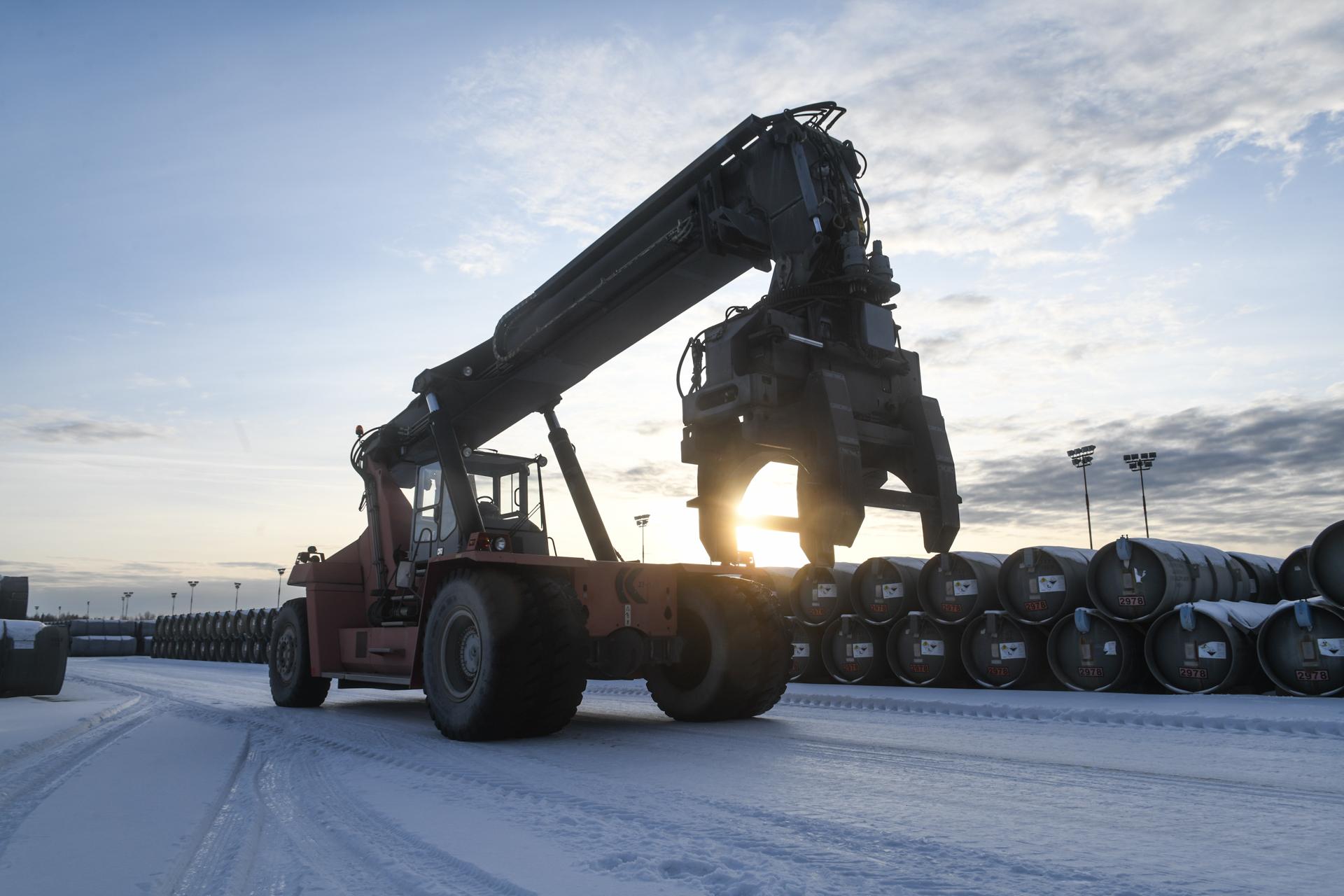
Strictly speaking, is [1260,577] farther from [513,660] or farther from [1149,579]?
[513,660]

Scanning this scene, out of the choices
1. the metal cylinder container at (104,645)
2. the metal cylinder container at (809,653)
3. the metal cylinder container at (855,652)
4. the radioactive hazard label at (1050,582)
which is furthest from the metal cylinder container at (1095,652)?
the metal cylinder container at (104,645)

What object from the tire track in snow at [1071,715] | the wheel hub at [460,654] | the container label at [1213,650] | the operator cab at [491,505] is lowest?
the tire track in snow at [1071,715]

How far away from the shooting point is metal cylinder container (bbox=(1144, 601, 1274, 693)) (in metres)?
12.2

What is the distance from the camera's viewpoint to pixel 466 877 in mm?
3822

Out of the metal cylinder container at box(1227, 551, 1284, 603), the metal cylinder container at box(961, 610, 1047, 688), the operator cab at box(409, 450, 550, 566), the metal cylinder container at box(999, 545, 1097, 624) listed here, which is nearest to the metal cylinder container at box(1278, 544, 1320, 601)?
the metal cylinder container at box(1227, 551, 1284, 603)

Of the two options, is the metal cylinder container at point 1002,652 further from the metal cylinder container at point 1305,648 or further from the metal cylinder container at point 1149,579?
the metal cylinder container at point 1305,648

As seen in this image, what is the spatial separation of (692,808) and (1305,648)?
10081 millimetres

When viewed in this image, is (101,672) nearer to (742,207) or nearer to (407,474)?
(407,474)

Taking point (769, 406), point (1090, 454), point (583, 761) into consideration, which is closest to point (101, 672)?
point (583, 761)

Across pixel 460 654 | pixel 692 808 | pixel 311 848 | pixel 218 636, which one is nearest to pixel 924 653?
pixel 460 654

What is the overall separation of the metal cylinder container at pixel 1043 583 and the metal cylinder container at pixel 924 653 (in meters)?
1.23

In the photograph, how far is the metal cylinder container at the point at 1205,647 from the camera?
1216 centimetres

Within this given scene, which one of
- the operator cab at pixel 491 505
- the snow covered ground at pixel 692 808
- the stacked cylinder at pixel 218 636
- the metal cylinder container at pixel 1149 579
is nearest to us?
the snow covered ground at pixel 692 808

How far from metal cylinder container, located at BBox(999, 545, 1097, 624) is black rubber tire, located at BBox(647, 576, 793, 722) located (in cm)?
598
